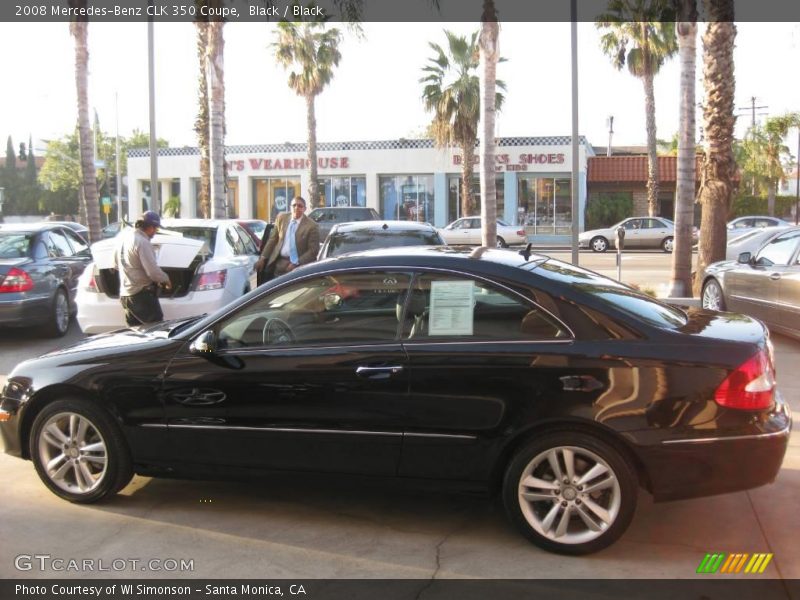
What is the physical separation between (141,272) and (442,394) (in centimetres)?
431

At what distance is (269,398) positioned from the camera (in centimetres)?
443

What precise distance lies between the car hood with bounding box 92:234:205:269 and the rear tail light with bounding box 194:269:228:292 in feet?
1.03

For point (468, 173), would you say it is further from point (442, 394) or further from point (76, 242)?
point (442, 394)

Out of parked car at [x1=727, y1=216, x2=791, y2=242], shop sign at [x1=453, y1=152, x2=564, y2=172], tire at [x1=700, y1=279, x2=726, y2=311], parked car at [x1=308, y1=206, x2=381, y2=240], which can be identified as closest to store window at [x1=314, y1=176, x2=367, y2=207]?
shop sign at [x1=453, y1=152, x2=564, y2=172]

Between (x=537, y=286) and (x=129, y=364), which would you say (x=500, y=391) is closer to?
(x=537, y=286)

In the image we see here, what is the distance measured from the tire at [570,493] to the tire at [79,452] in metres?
2.26

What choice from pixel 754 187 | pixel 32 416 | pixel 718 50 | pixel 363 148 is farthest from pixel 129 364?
pixel 754 187

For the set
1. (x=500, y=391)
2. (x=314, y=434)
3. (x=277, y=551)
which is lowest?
(x=277, y=551)

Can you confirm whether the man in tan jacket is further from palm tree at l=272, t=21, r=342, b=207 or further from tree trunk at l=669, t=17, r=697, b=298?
palm tree at l=272, t=21, r=342, b=207

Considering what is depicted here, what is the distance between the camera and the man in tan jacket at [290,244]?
10180mm

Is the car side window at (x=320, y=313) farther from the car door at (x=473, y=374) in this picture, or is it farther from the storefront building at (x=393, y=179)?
the storefront building at (x=393, y=179)

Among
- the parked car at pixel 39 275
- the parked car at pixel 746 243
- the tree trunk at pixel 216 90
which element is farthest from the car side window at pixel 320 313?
the parked car at pixel 746 243

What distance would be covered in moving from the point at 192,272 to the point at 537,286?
18.2 feet

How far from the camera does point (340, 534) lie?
174 inches
